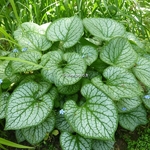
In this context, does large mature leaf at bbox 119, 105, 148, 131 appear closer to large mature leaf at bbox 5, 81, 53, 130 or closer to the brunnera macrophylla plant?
the brunnera macrophylla plant

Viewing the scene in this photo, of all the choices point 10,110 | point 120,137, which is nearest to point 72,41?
point 10,110

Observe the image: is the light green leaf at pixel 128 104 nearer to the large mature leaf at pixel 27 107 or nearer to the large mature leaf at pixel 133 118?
the large mature leaf at pixel 133 118

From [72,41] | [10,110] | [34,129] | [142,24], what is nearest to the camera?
[10,110]

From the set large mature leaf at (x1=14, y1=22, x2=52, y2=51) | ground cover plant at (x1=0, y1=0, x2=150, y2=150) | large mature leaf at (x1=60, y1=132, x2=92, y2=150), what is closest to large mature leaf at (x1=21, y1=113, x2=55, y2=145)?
ground cover plant at (x1=0, y1=0, x2=150, y2=150)

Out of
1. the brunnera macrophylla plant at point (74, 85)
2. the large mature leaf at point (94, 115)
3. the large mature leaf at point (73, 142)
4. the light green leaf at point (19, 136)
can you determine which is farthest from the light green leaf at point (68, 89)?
the light green leaf at point (19, 136)

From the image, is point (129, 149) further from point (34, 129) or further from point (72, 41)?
point (72, 41)
